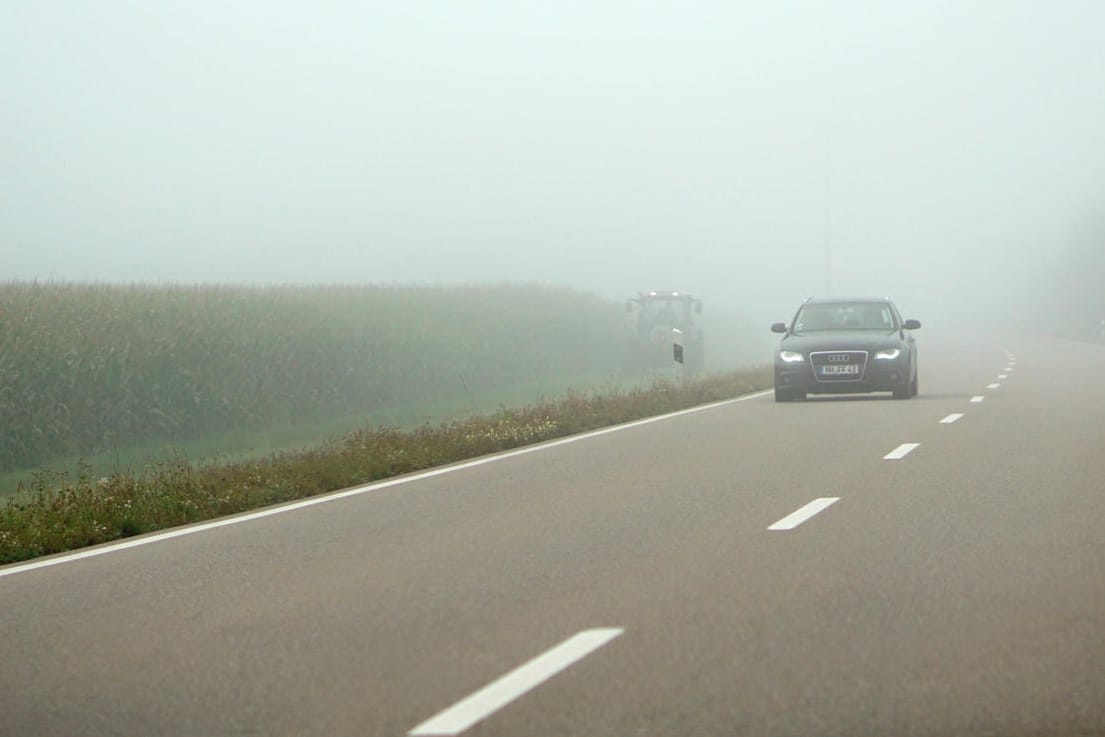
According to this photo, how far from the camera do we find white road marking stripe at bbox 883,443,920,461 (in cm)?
1515

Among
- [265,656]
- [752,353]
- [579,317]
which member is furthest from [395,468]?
[752,353]

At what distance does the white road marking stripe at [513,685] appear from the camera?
5.64 meters

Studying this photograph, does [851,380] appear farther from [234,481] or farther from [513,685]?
[513,685]

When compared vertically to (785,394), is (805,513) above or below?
above

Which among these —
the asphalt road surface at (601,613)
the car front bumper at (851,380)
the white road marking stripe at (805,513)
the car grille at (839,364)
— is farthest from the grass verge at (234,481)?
the white road marking stripe at (805,513)

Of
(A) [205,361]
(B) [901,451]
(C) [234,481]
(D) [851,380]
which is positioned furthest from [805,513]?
(A) [205,361]

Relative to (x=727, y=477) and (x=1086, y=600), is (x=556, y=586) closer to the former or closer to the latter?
(x=1086, y=600)

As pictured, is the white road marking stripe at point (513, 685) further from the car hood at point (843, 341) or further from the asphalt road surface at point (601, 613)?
the car hood at point (843, 341)

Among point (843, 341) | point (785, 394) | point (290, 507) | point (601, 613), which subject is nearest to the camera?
point (601, 613)

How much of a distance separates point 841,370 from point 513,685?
18.8 m

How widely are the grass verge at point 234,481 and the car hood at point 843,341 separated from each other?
343 cm

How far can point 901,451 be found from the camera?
15.8 meters

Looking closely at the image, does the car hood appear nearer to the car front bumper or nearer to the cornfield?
the car front bumper

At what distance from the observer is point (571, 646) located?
6.88 m
